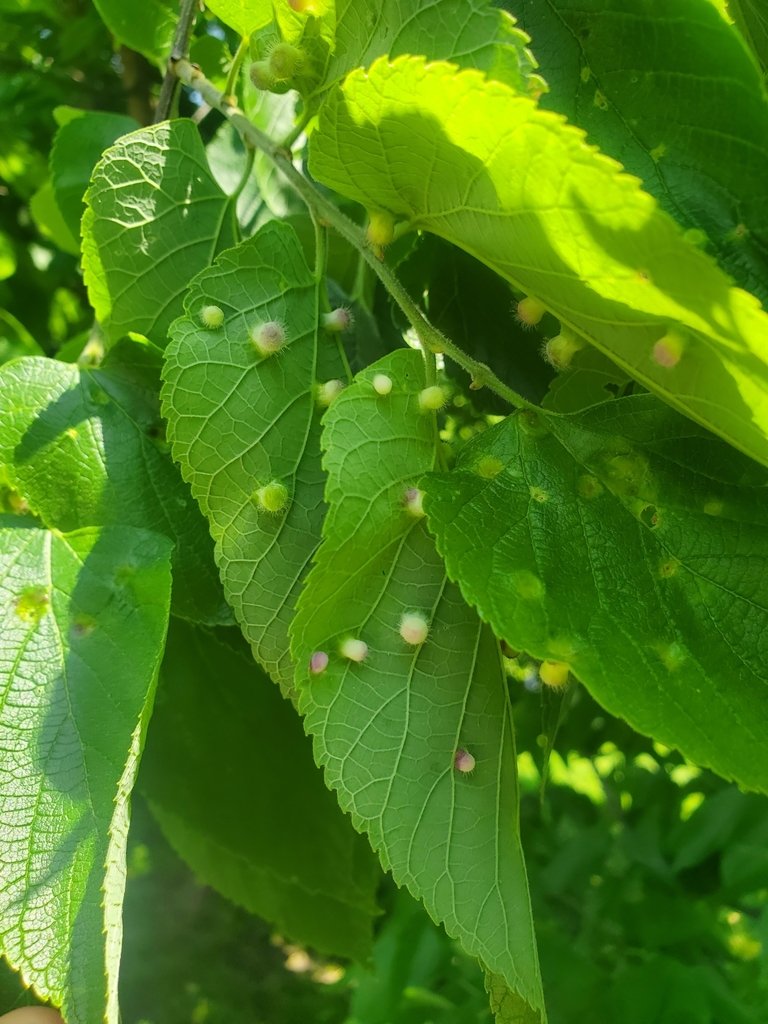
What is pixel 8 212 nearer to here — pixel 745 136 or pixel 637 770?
pixel 745 136

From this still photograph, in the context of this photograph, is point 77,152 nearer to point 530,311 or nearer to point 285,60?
point 285,60

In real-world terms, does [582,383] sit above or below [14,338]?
above

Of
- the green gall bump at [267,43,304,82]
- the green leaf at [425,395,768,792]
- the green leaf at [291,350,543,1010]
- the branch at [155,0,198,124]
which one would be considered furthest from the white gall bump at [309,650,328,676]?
the branch at [155,0,198,124]

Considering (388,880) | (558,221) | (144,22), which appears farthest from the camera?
(388,880)

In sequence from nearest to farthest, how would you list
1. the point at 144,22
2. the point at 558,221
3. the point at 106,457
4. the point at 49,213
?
1. the point at 558,221
2. the point at 106,457
3. the point at 144,22
4. the point at 49,213

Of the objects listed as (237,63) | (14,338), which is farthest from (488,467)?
(14,338)

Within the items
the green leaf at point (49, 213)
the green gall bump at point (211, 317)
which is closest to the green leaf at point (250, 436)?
the green gall bump at point (211, 317)

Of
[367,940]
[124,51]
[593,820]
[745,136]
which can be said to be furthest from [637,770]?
[124,51]
